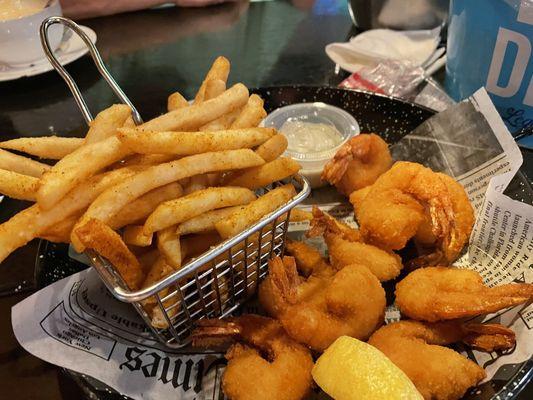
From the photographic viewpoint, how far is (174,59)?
3.03 meters

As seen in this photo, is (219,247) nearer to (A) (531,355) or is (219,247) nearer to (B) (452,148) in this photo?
(A) (531,355)

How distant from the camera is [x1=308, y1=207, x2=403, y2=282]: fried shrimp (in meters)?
1.49

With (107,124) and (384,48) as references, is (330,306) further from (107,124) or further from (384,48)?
(384,48)

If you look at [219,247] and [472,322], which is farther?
[472,322]

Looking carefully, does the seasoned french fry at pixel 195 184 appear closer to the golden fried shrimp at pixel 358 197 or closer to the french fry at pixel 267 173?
the french fry at pixel 267 173

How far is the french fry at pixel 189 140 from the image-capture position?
1.22m

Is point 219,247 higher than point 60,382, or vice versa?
point 219,247

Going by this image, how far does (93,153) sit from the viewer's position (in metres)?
1.24

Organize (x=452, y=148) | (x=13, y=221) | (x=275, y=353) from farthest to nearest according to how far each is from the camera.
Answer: (x=452, y=148)
(x=275, y=353)
(x=13, y=221)

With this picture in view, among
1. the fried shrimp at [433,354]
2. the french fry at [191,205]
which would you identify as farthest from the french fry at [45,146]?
the fried shrimp at [433,354]

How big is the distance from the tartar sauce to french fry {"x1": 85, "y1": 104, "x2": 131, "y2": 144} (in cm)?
76

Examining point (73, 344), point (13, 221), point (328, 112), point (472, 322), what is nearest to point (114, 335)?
point (73, 344)

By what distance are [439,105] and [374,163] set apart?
70cm

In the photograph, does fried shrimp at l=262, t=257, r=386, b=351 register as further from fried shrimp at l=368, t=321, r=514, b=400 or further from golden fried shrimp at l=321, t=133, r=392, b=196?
golden fried shrimp at l=321, t=133, r=392, b=196
